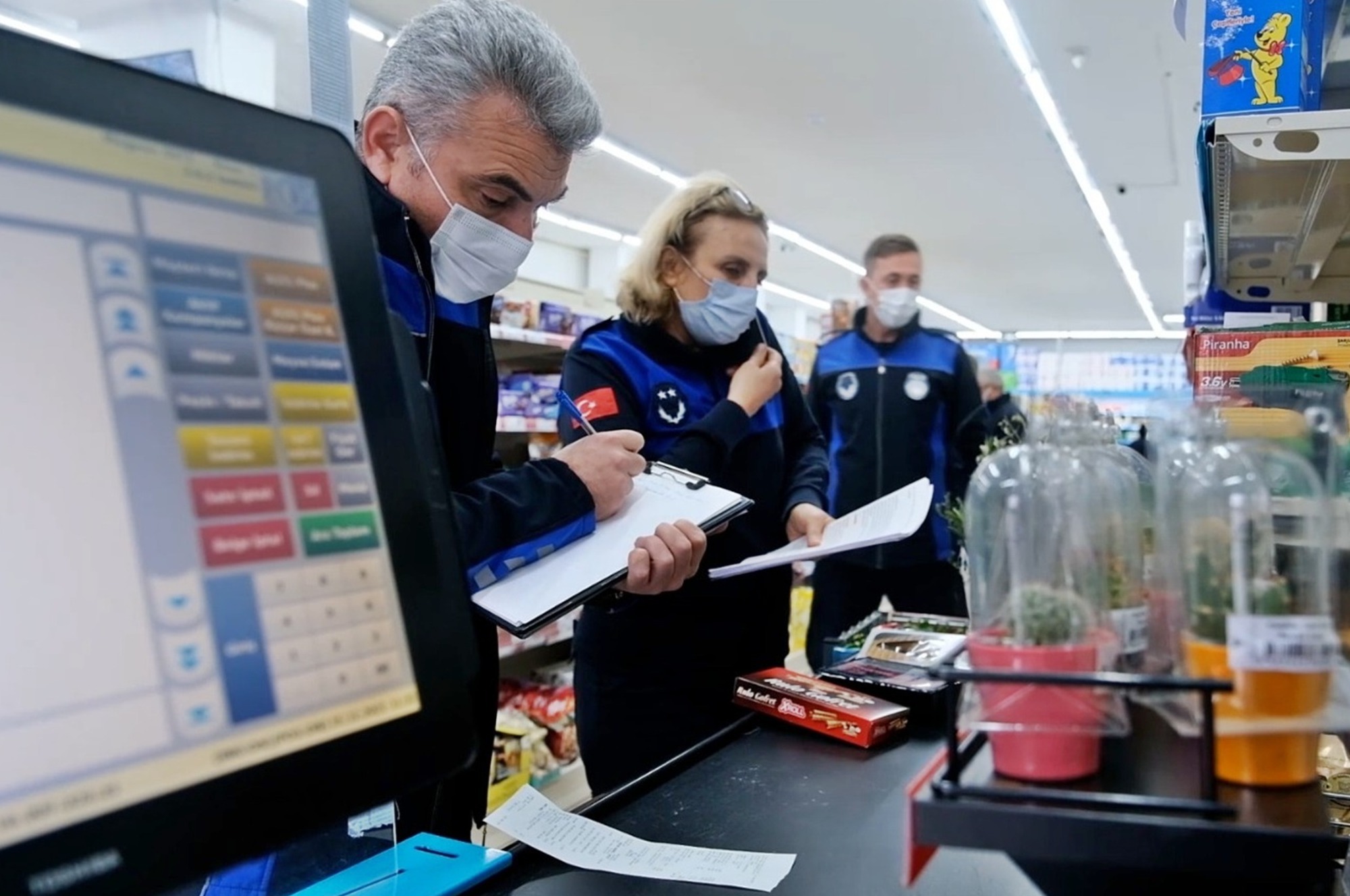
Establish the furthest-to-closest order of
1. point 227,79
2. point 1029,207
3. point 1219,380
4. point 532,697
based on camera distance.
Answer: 1. point 1029,207
2. point 532,697
3. point 227,79
4. point 1219,380

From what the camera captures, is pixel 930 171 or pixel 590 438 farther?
pixel 930 171

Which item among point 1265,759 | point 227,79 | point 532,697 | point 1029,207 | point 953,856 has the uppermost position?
point 1029,207

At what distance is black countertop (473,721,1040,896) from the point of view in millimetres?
740

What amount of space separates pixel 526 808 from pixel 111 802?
526 mm

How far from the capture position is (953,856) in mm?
788

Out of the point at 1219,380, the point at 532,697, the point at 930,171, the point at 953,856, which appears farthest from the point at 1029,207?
the point at 953,856

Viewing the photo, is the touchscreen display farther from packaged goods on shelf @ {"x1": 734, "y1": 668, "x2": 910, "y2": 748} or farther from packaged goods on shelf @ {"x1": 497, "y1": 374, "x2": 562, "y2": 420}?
packaged goods on shelf @ {"x1": 497, "y1": 374, "x2": 562, "y2": 420}

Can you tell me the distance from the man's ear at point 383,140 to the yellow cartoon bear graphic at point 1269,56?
102cm

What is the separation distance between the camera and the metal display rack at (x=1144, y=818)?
0.45m

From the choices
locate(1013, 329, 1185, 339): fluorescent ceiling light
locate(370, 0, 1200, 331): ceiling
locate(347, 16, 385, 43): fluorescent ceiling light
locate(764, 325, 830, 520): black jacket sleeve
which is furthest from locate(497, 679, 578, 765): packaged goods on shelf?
locate(1013, 329, 1185, 339): fluorescent ceiling light

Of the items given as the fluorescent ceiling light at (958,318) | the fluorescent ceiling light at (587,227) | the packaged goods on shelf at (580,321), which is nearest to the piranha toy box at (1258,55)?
the packaged goods on shelf at (580,321)

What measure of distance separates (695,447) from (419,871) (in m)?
0.96

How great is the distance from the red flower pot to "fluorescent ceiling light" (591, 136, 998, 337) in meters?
1.14

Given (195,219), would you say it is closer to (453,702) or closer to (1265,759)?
(453,702)
